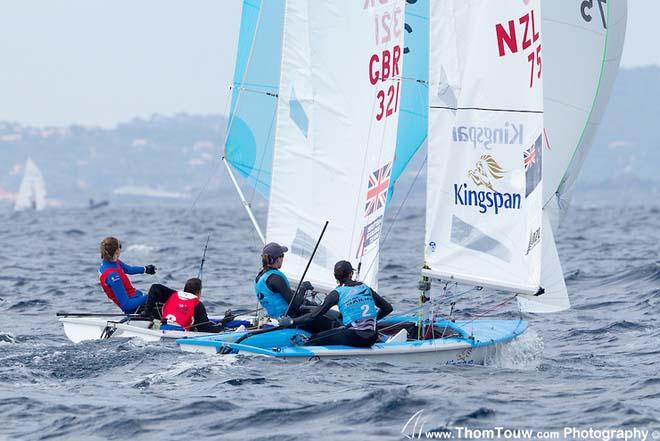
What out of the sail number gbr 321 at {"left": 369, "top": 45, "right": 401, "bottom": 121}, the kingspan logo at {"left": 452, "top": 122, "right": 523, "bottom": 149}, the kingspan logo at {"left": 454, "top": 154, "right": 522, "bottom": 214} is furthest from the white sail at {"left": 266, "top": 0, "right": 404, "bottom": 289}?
the kingspan logo at {"left": 454, "top": 154, "right": 522, "bottom": 214}

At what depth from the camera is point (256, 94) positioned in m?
13.8

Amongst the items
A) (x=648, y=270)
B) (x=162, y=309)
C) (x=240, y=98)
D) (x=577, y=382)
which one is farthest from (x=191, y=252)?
(x=577, y=382)

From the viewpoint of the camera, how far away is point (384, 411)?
837cm

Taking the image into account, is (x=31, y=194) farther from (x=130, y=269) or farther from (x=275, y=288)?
(x=275, y=288)

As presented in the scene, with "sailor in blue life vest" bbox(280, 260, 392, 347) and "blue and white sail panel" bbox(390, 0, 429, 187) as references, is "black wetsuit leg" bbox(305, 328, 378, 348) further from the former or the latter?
"blue and white sail panel" bbox(390, 0, 429, 187)

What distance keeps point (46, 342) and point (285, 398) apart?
3.97m

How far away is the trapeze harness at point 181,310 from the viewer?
11320mm

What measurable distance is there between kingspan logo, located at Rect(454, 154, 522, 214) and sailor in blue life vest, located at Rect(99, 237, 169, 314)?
10.4 ft

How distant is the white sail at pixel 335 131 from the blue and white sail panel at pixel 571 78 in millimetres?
1625

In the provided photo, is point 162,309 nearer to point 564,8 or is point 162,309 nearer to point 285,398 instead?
point 285,398

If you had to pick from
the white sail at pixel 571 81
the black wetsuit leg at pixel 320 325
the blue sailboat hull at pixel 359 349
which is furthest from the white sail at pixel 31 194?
the blue sailboat hull at pixel 359 349

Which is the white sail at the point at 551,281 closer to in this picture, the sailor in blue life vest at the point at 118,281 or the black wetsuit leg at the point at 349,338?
the black wetsuit leg at the point at 349,338

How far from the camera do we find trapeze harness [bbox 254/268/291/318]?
10.9 m

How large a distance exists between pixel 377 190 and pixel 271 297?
1563 millimetres
